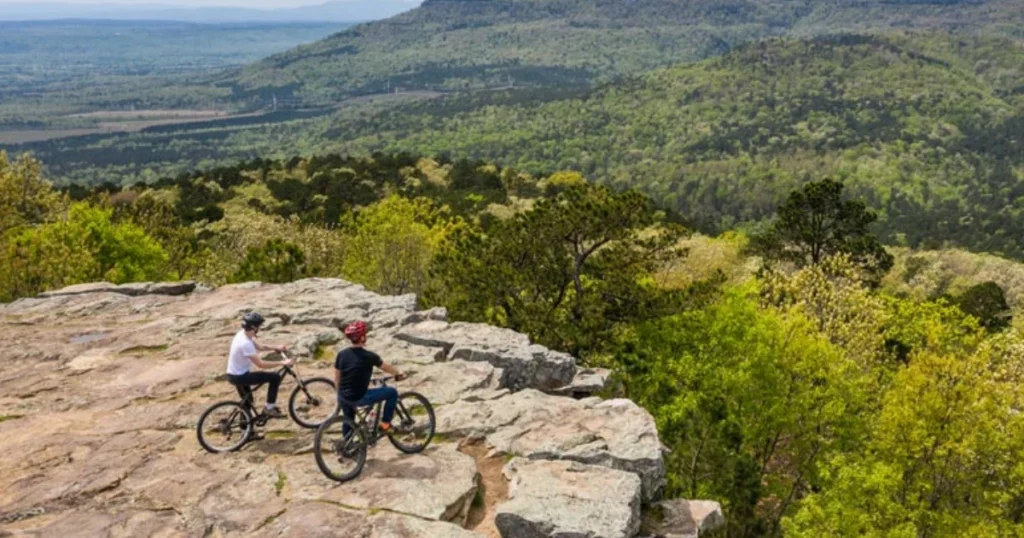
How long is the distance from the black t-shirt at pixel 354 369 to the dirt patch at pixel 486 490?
4137 mm

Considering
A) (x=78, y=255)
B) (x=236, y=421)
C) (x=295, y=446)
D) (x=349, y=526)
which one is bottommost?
(x=78, y=255)

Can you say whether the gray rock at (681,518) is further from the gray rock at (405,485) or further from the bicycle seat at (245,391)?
the bicycle seat at (245,391)

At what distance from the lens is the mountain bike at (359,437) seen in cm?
1862

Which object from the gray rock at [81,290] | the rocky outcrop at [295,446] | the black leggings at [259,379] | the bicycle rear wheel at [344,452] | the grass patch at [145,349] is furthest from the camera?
the gray rock at [81,290]

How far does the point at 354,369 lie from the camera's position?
18328 mm

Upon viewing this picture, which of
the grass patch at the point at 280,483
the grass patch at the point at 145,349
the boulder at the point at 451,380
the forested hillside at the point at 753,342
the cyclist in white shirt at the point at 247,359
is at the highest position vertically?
the cyclist in white shirt at the point at 247,359

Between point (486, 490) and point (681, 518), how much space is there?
211 inches

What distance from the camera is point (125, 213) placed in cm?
7519

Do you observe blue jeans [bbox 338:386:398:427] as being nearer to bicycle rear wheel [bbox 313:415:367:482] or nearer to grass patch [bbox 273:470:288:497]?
bicycle rear wheel [bbox 313:415:367:482]

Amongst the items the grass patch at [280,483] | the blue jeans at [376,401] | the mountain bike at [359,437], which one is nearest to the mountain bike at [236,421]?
the mountain bike at [359,437]

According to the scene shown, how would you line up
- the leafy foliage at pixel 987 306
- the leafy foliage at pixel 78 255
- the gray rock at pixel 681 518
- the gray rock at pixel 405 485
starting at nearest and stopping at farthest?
1. the gray rock at pixel 405 485
2. the gray rock at pixel 681 518
3. the leafy foliage at pixel 78 255
4. the leafy foliage at pixel 987 306

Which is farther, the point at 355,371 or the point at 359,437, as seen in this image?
the point at 359,437

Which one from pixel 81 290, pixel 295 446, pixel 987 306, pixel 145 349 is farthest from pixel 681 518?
pixel 987 306

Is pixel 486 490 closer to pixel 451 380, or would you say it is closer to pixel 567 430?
pixel 567 430
